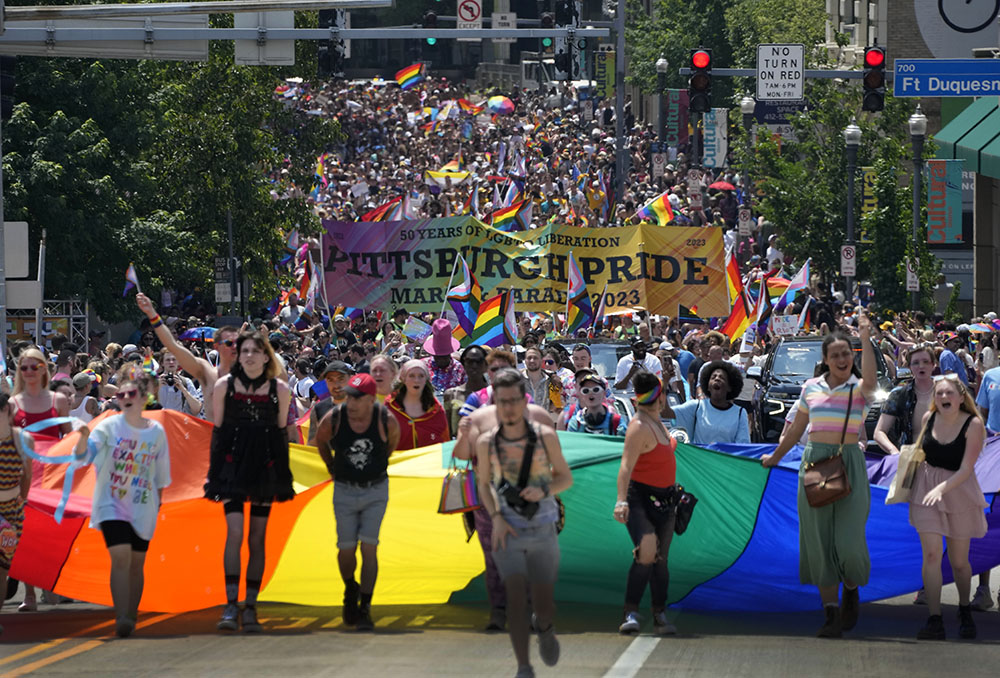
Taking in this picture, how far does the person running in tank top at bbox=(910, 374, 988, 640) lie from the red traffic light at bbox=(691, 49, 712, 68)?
53.6 feet

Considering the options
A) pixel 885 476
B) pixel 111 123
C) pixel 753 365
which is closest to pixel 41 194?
pixel 111 123

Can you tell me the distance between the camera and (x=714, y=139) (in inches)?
2501

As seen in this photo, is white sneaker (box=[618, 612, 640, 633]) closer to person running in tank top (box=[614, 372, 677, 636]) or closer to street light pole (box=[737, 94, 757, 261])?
person running in tank top (box=[614, 372, 677, 636])

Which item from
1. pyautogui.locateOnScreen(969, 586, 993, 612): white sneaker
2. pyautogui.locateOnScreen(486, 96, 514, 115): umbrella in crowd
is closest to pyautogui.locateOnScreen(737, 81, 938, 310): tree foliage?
pyautogui.locateOnScreen(969, 586, 993, 612): white sneaker

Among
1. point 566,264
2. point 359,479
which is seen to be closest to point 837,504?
point 359,479

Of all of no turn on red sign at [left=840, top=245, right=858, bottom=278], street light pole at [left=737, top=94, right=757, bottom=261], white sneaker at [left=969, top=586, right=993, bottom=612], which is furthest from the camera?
street light pole at [left=737, top=94, right=757, bottom=261]

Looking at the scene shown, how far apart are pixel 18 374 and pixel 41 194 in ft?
61.2

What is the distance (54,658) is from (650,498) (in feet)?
11.6

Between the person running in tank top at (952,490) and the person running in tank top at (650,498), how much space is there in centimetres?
152

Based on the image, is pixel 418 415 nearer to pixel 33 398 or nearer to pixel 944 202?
pixel 33 398

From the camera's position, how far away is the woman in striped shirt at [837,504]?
35.5 ft

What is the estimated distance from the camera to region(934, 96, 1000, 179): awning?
37500 mm

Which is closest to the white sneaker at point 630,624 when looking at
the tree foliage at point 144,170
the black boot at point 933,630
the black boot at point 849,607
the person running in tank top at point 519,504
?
the black boot at point 849,607

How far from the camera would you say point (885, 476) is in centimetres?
1223
